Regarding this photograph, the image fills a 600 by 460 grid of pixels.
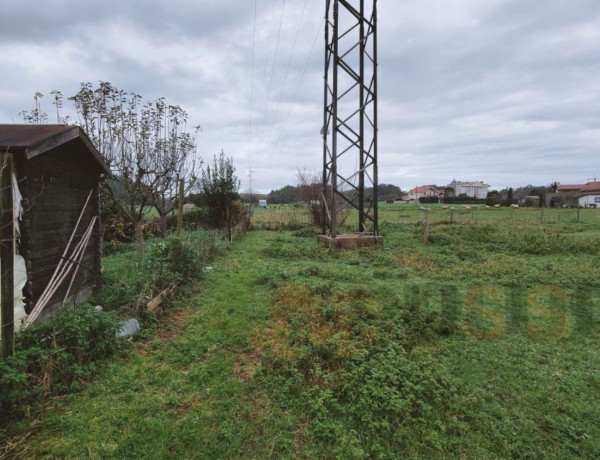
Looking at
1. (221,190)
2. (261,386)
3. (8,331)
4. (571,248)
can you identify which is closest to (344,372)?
(261,386)

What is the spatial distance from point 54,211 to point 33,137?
1217mm

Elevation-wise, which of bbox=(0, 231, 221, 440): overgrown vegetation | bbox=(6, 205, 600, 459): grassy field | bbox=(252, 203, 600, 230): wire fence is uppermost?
bbox=(252, 203, 600, 230): wire fence

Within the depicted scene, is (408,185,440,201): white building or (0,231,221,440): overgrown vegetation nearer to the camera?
Answer: (0,231,221,440): overgrown vegetation

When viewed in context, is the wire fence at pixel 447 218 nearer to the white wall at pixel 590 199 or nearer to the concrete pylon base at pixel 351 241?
the concrete pylon base at pixel 351 241

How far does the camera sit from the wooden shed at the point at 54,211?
403 centimetres

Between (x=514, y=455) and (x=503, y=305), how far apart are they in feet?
A: 12.0

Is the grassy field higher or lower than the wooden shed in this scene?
lower

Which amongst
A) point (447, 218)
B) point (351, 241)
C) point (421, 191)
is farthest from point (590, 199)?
point (351, 241)

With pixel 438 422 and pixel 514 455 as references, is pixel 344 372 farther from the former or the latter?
pixel 514 455

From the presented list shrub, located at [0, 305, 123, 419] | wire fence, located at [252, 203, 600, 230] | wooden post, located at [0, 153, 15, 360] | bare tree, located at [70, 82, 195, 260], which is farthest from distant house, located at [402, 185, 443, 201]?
wooden post, located at [0, 153, 15, 360]

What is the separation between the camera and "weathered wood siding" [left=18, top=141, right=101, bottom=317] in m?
4.14

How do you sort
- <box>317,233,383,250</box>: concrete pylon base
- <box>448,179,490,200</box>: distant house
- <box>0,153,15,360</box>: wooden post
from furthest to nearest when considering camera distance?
1. <box>448,179,490,200</box>: distant house
2. <box>317,233,383,250</box>: concrete pylon base
3. <box>0,153,15,360</box>: wooden post

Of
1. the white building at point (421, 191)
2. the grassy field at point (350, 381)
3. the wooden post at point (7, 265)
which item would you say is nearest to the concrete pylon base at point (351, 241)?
the grassy field at point (350, 381)

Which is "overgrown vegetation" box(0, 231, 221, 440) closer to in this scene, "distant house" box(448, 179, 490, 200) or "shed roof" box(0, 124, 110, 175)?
"shed roof" box(0, 124, 110, 175)
